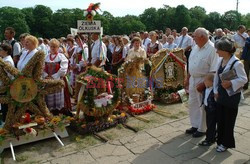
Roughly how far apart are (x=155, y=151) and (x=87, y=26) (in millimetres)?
2992

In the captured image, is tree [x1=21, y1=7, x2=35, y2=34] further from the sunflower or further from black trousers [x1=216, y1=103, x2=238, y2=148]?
→ black trousers [x1=216, y1=103, x2=238, y2=148]

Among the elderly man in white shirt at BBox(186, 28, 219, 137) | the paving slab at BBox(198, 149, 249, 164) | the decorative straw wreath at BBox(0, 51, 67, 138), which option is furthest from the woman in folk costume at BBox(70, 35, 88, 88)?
the paving slab at BBox(198, 149, 249, 164)

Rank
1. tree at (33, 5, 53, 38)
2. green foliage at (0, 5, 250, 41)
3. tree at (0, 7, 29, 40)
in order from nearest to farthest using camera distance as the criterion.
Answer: tree at (0, 7, 29, 40) → green foliage at (0, 5, 250, 41) → tree at (33, 5, 53, 38)

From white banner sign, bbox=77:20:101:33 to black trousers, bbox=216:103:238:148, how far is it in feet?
10.0

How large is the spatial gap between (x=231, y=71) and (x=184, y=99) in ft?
11.6

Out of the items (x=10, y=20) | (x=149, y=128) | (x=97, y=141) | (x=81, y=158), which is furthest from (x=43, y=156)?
(x=10, y=20)

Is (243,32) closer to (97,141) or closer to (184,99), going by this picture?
(184,99)

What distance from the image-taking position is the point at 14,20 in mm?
44969

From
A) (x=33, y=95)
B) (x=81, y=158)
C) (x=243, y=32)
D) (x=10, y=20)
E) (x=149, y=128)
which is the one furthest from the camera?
(x=10, y=20)

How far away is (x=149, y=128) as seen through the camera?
213 inches

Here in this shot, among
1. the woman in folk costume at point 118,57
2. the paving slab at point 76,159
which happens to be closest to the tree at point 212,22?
the woman in folk costume at point 118,57

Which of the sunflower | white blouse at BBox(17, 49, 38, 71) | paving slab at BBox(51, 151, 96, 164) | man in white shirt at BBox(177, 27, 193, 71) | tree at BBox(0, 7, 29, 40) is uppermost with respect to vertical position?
tree at BBox(0, 7, 29, 40)

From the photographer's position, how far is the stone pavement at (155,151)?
13.3 ft

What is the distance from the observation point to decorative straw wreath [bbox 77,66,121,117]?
17.0 feet
